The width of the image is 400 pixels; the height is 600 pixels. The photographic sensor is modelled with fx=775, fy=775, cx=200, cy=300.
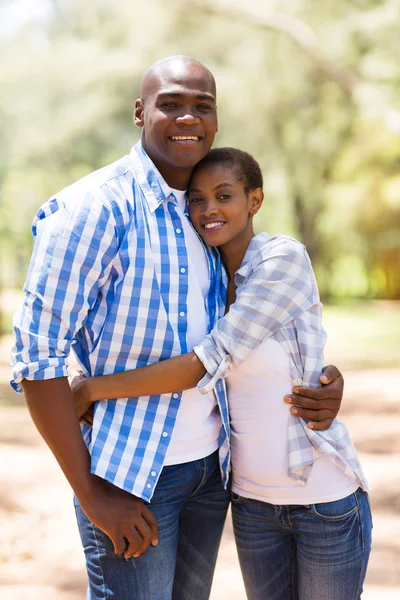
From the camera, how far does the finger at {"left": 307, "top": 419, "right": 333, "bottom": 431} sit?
2033mm

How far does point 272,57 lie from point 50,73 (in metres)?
4.62

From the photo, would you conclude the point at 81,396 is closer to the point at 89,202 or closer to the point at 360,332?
the point at 89,202

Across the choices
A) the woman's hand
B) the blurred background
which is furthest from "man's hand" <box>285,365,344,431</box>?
the blurred background

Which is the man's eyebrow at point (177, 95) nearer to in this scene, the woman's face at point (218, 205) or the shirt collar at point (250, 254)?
the woman's face at point (218, 205)

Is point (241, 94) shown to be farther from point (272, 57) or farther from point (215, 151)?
point (215, 151)

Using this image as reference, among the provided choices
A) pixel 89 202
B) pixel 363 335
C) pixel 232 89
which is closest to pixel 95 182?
pixel 89 202

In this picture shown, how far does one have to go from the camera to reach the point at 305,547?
201 centimetres

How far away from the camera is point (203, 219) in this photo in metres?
2.17

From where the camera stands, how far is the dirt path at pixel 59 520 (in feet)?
13.0

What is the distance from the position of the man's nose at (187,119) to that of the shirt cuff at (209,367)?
0.60m

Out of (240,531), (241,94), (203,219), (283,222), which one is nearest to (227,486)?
(240,531)

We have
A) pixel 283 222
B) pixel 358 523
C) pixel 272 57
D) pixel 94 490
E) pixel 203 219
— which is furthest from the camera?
pixel 283 222

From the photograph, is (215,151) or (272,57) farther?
(272,57)

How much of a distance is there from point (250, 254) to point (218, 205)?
16 centimetres
